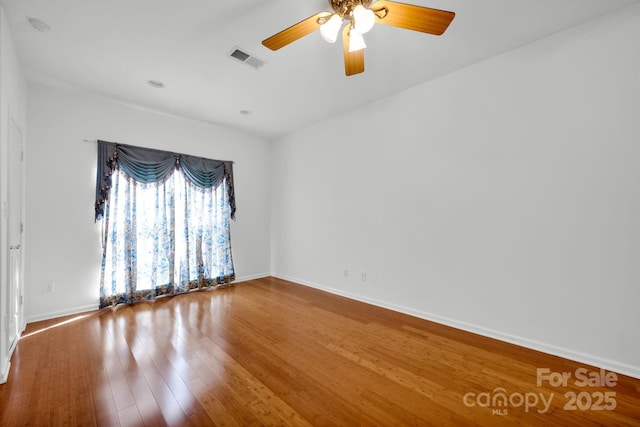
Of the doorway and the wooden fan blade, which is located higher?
the wooden fan blade

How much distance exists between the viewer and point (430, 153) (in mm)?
3117

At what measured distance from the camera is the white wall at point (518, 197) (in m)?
2.09

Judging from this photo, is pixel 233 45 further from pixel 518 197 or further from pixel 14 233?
pixel 518 197

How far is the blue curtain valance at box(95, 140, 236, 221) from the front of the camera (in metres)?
3.44

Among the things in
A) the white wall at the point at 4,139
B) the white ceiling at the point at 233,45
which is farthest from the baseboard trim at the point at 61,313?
the white ceiling at the point at 233,45

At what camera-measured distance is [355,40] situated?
5.94ft

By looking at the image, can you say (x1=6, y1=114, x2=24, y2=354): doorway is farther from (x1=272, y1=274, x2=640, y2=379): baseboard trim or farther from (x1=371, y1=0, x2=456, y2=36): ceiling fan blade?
(x1=272, y1=274, x2=640, y2=379): baseboard trim

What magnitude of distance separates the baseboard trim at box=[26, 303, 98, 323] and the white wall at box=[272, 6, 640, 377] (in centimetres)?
339

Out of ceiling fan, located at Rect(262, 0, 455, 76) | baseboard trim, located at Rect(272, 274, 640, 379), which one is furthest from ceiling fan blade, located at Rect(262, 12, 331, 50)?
baseboard trim, located at Rect(272, 274, 640, 379)

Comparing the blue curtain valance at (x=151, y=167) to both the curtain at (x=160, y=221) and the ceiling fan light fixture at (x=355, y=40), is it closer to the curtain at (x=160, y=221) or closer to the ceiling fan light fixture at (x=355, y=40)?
the curtain at (x=160, y=221)

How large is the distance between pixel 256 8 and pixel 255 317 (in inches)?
119

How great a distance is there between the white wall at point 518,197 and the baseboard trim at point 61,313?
3387 mm

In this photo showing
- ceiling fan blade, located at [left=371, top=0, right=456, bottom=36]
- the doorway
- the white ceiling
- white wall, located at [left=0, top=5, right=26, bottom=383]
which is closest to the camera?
ceiling fan blade, located at [left=371, top=0, right=456, bottom=36]

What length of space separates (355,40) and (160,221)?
3.55 metres
